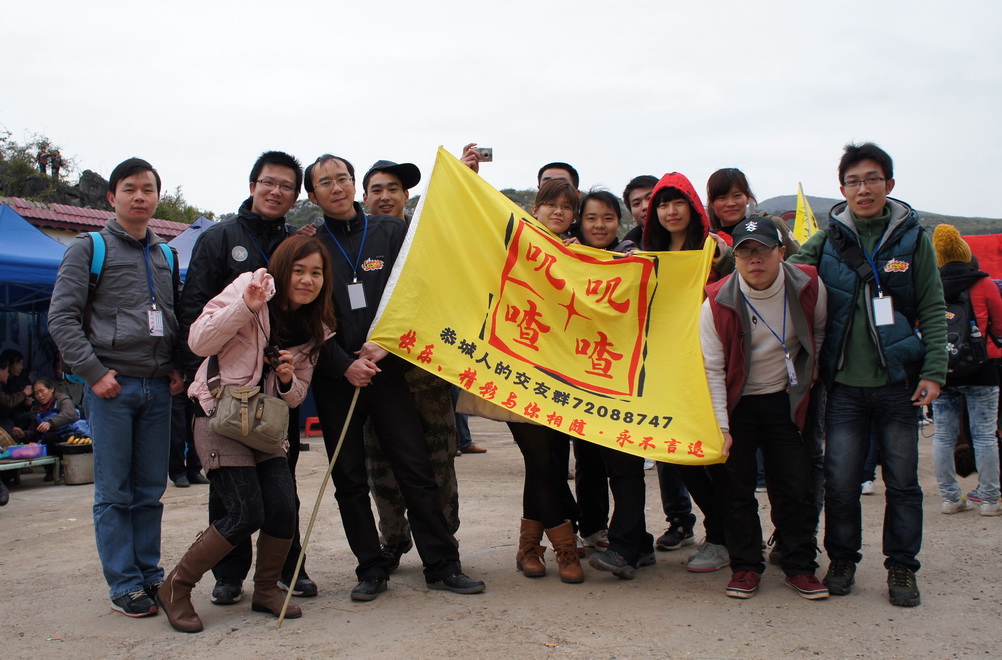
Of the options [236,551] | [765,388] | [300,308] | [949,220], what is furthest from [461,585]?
[949,220]

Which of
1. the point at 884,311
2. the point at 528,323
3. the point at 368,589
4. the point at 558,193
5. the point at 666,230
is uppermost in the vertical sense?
the point at 558,193

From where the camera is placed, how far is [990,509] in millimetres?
5938

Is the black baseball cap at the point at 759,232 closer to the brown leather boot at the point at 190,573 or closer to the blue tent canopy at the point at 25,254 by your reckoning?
the brown leather boot at the point at 190,573

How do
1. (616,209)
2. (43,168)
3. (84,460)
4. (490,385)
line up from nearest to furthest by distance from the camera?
(490,385) → (616,209) → (84,460) → (43,168)

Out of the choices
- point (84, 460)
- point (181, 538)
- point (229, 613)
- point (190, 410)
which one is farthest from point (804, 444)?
point (84, 460)

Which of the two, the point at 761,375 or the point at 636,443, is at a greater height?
the point at 761,375

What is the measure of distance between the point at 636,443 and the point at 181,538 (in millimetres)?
3295

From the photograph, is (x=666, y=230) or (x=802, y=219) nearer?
(x=666, y=230)

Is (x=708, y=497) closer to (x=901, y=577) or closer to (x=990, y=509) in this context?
(x=901, y=577)

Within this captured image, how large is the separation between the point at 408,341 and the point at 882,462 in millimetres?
2519

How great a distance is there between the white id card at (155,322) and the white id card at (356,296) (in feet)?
3.15

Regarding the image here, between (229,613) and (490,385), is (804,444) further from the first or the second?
(229,613)

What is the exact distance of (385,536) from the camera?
15.0 feet

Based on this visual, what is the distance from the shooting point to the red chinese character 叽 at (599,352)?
4285 mm
